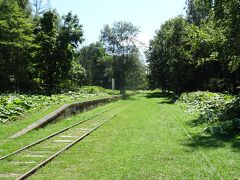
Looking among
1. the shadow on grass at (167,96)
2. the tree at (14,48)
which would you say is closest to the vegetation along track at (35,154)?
the tree at (14,48)

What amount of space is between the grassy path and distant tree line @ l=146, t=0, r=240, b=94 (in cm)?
683

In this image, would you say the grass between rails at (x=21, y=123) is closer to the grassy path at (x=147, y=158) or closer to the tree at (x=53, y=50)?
the grassy path at (x=147, y=158)

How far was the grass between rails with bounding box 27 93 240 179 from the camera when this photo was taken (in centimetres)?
847

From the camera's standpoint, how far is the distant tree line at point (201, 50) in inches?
736

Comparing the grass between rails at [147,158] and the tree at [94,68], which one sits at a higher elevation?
the tree at [94,68]

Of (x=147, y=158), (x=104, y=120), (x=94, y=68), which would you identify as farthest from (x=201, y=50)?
(x=94, y=68)

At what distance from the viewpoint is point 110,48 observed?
231ft

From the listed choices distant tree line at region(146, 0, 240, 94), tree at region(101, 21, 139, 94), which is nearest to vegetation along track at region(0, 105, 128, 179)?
distant tree line at region(146, 0, 240, 94)

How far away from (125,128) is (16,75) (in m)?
21.7

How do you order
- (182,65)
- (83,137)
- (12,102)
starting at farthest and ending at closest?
(182,65), (12,102), (83,137)

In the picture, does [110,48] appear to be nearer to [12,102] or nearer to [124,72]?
[124,72]

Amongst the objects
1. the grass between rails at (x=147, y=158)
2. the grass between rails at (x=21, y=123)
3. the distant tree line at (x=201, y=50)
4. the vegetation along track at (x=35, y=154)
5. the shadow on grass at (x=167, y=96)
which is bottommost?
the grass between rails at (x=147, y=158)

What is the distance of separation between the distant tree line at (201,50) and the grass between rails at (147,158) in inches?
263

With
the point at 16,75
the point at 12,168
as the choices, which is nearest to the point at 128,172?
the point at 12,168
